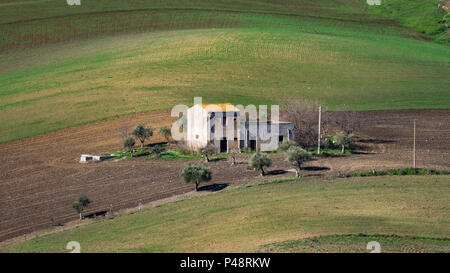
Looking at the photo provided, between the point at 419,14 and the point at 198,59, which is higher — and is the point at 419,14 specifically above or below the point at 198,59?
above

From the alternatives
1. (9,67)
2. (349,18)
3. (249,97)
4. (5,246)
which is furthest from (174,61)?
(5,246)

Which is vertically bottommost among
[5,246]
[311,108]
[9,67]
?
[5,246]

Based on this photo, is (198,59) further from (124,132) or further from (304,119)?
(304,119)

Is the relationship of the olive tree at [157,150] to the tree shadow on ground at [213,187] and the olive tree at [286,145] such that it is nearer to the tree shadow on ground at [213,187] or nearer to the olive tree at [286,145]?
the olive tree at [286,145]

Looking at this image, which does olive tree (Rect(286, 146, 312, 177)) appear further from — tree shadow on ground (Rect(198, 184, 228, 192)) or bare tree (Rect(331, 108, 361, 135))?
bare tree (Rect(331, 108, 361, 135))

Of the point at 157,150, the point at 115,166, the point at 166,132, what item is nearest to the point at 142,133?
the point at 166,132
